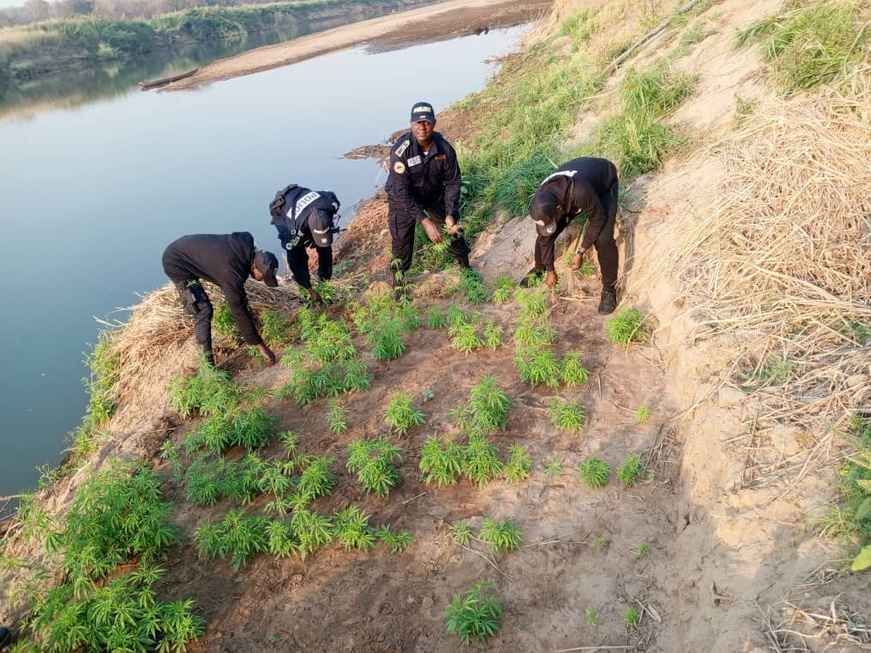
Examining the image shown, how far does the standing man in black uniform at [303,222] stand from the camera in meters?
5.57

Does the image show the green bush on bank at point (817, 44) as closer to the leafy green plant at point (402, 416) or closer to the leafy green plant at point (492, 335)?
the leafy green plant at point (492, 335)

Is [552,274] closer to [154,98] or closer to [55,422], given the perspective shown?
[55,422]

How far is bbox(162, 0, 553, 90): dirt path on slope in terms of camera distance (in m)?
26.0

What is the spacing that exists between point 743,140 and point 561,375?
106 inches

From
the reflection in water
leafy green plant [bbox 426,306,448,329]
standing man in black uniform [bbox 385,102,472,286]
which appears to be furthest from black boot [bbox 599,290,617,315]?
the reflection in water

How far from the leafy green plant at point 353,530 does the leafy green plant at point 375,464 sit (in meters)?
0.25

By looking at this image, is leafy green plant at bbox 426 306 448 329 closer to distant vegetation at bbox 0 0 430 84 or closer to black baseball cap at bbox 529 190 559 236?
black baseball cap at bbox 529 190 559 236

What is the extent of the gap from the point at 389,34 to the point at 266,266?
100 feet

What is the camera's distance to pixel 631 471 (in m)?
3.46

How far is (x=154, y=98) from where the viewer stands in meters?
22.1

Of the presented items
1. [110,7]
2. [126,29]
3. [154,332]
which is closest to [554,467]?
[154,332]

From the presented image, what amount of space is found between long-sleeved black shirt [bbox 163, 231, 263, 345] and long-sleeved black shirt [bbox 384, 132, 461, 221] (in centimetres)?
166

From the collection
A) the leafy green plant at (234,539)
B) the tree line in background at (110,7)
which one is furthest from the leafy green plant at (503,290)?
the tree line in background at (110,7)

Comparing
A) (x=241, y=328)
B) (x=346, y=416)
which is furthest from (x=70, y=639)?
(x=241, y=328)
